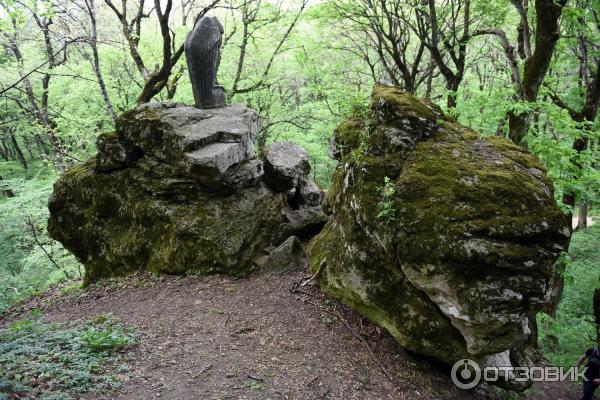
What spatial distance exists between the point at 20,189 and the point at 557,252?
17.6 meters

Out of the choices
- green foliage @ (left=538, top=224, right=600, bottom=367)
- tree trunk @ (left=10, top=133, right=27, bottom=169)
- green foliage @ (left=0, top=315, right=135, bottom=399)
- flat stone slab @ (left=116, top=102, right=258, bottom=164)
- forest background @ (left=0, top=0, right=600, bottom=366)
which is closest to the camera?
green foliage @ (left=0, top=315, right=135, bottom=399)

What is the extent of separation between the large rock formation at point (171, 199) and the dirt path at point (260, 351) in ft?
3.44

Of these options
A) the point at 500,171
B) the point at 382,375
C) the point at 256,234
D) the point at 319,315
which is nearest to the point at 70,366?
the point at 319,315

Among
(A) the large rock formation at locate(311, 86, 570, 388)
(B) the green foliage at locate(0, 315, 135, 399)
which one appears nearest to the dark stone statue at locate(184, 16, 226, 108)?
(A) the large rock formation at locate(311, 86, 570, 388)

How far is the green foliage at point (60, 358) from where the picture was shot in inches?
133

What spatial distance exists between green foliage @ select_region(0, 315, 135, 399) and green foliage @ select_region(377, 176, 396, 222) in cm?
379

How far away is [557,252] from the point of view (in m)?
4.33

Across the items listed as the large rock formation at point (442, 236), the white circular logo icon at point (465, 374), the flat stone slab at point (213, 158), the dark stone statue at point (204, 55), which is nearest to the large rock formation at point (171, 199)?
the flat stone slab at point (213, 158)

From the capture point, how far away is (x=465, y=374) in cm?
490

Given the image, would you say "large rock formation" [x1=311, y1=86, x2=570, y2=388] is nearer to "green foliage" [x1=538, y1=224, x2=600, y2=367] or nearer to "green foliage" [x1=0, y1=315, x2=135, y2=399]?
"green foliage" [x1=0, y1=315, x2=135, y2=399]

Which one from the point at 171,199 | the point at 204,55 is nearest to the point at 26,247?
the point at 171,199

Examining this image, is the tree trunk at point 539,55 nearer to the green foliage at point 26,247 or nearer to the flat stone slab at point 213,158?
the flat stone slab at point 213,158

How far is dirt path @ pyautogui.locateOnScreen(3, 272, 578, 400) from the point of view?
4.21m

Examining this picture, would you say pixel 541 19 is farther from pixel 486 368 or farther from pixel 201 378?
pixel 201 378
